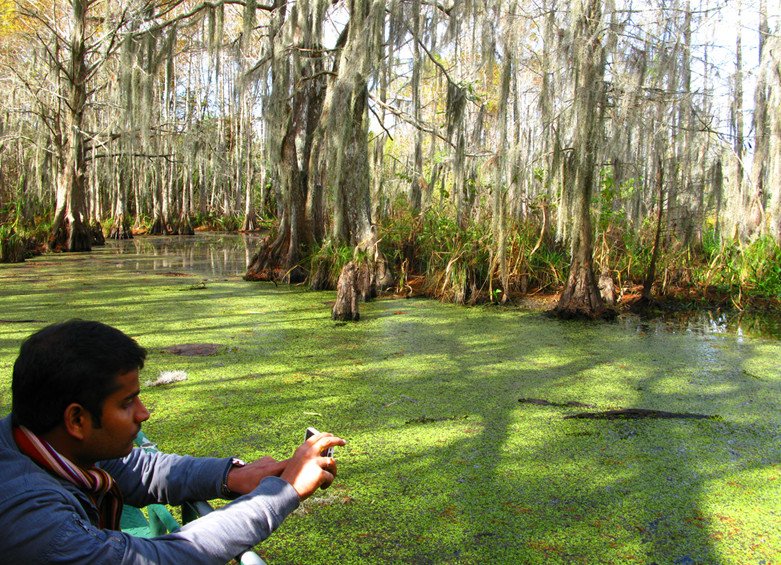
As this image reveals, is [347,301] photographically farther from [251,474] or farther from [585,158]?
[251,474]

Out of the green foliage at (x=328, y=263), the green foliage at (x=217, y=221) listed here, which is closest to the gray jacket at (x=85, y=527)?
the green foliage at (x=328, y=263)

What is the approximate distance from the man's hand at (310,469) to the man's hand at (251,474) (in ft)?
0.05

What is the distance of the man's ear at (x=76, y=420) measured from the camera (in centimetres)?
89

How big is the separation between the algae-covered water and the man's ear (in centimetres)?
77

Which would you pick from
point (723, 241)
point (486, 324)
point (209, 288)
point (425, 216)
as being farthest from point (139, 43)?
point (723, 241)

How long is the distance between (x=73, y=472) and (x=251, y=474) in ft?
1.11

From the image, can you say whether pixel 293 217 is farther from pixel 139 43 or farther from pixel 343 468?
pixel 343 468

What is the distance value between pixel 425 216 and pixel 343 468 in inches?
195

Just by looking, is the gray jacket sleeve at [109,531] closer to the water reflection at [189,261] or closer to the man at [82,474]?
the man at [82,474]

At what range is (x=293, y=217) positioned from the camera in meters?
7.32

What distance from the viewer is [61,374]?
875mm

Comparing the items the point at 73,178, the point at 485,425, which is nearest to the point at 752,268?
the point at 485,425

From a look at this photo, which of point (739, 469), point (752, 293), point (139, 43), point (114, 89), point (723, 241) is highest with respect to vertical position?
point (114, 89)

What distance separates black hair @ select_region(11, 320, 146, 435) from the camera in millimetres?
870
